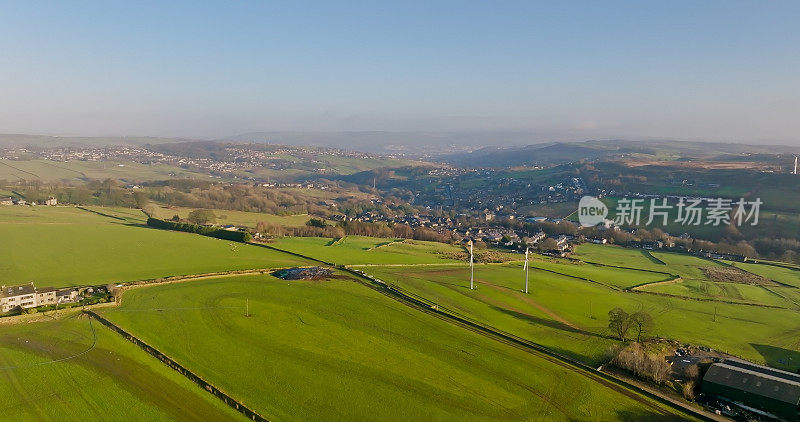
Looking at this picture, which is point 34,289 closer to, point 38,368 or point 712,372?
point 38,368

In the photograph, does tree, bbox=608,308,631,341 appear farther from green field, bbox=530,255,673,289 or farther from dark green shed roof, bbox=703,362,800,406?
green field, bbox=530,255,673,289

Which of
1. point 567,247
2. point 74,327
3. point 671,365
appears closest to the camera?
point 671,365

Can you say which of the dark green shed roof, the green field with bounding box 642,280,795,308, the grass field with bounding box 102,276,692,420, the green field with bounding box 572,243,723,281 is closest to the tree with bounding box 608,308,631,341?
the dark green shed roof

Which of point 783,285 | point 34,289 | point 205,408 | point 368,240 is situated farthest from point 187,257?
point 783,285

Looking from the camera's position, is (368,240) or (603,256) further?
(368,240)

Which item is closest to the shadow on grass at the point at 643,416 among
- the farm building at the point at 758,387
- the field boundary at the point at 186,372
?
the farm building at the point at 758,387

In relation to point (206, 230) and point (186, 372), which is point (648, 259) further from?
point (206, 230)

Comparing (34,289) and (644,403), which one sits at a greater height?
(34,289)
